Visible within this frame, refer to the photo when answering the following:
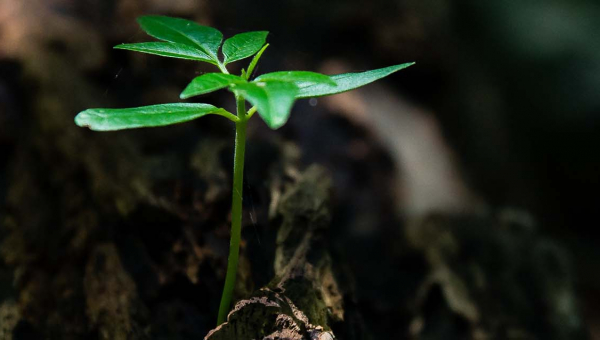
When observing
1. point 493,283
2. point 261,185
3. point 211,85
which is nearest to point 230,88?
point 211,85

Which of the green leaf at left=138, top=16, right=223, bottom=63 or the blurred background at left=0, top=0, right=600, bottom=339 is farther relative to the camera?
the blurred background at left=0, top=0, right=600, bottom=339

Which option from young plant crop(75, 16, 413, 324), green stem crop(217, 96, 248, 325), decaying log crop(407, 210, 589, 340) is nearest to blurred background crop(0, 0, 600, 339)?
decaying log crop(407, 210, 589, 340)

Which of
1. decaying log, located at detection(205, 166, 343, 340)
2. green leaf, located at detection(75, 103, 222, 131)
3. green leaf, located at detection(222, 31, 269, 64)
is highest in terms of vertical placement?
green leaf, located at detection(222, 31, 269, 64)

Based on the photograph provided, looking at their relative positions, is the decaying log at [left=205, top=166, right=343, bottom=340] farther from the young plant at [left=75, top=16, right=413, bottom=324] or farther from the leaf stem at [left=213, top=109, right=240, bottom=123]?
the leaf stem at [left=213, top=109, right=240, bottom=123]

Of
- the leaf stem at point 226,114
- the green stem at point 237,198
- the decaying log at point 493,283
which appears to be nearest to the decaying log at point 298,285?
the green stem at point 237,198

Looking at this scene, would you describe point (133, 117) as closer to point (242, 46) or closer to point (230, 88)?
point (230, 88)

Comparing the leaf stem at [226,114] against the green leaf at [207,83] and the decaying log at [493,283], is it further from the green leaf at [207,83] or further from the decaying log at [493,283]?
the decaying log at [493,283]
